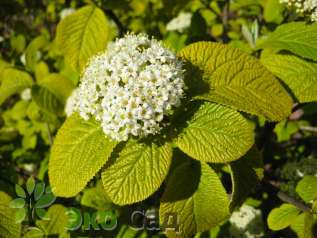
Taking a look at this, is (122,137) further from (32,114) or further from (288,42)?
(32,114)

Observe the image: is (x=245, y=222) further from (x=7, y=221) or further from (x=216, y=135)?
(x=7, y=221)

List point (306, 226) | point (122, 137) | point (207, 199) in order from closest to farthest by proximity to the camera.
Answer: point (122, 137) → point (207, 199) → point (306, 226)

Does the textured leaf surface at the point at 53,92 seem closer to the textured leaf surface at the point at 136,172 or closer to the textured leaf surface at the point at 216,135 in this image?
the textured leaf surface at the point at 136,172

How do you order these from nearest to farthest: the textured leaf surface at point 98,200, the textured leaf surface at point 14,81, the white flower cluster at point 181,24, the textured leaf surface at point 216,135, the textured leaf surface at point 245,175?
the textured leaf surface at point 216,135, the textured leaf surface at point 245,175, the textured leaf surface at point 98,200, the textured leaf surface at point 14,81, the white flower cluster at point 181,24

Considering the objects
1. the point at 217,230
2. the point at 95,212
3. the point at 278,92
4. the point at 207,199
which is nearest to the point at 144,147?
the point at 207,199

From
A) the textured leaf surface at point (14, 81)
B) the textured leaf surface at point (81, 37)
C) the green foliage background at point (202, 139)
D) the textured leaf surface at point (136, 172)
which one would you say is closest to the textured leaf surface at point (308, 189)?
the green foliage background at point (202, 139)

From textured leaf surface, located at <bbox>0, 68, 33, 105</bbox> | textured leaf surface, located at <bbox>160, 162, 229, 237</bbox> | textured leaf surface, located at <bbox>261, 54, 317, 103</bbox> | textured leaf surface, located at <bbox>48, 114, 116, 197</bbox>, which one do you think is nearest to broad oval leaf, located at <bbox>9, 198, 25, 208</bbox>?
textured leaf surface, located at <bbox>48, 114, 116, 197</bbox>
